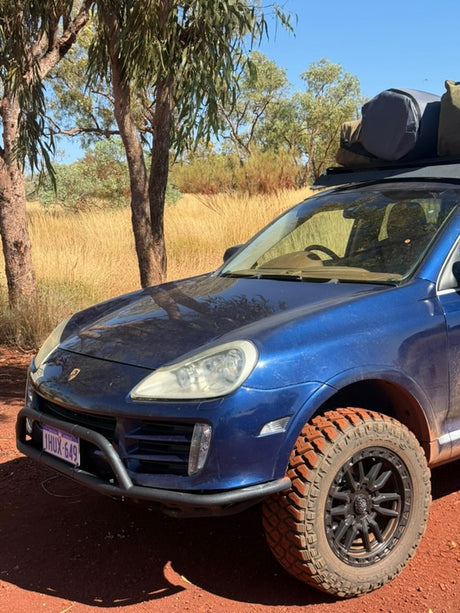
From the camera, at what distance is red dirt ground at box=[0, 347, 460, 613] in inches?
113

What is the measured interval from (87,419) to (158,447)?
0.42 m

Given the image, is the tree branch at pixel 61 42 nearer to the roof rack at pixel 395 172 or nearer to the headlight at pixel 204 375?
the roof rack at pixel 395 172

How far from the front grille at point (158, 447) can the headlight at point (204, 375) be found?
0.39 feet

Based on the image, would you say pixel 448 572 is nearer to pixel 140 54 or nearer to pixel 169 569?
pixel 169 569

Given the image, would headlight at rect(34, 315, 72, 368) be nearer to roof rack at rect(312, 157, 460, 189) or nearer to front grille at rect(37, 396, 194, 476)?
front grille at rect(37, 396, 194, 476)

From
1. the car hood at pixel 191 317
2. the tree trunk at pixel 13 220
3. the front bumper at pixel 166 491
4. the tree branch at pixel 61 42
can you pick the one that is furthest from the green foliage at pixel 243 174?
the front bumper at pixel 166 491

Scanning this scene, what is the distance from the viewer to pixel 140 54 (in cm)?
595

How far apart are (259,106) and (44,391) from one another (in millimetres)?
37976

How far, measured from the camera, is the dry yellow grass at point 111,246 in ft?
28.2

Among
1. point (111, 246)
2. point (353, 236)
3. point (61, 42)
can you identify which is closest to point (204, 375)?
point (353, 236)

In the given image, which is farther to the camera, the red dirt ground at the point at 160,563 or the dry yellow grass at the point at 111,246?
the dry yellow grass at the point at 111,246

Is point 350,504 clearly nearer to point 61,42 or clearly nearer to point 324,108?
point 61,42

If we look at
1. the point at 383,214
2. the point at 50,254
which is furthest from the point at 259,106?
the point at 383,214

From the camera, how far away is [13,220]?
25.8 feet
